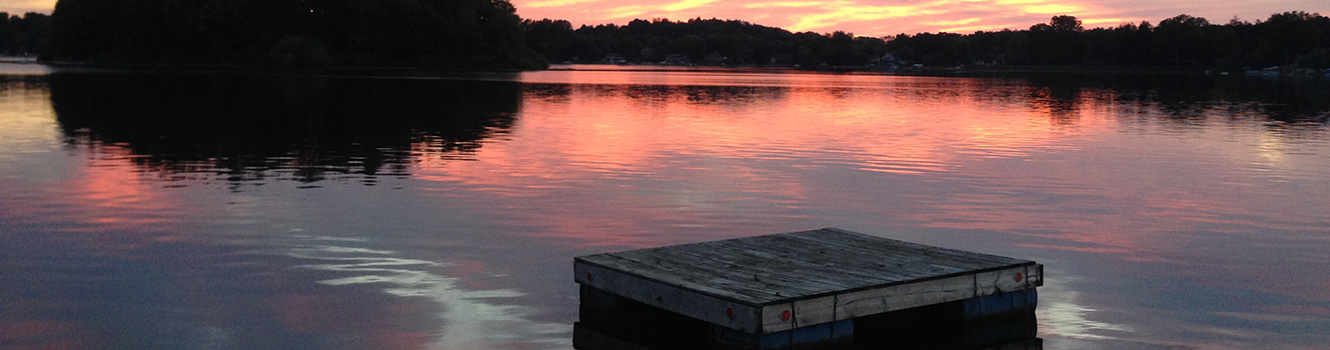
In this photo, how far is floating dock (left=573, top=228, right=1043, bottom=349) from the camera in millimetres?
10844

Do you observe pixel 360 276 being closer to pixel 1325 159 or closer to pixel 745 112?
pixel 1325 159

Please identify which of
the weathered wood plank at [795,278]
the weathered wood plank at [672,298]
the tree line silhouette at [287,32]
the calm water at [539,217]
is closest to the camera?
the weathered wood plank at [672,298]

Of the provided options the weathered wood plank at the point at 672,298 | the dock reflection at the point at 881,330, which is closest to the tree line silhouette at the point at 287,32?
the dock reflection at the point at 881,330

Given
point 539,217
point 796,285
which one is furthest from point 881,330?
point 539,217

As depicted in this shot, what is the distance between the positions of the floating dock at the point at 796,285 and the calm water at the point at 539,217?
603mm

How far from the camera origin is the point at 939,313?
12.7 meters

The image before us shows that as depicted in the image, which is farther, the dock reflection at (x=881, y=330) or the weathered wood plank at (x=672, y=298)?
the dock reflection at (x=881, y=330)

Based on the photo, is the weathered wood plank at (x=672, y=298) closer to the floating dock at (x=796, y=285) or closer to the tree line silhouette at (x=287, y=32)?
the floating dock at (x=796, y=285)

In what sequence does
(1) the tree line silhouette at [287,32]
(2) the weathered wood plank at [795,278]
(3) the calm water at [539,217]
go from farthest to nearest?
(1) the tree line silhouette at [287,32] → (3) the calm water at [539,217] → (2) the weathered wood plank at [795,278]

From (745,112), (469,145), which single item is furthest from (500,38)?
(469,145)

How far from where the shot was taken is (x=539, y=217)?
1989cm

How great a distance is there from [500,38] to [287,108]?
409ft

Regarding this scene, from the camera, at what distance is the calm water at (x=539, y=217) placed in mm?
12750

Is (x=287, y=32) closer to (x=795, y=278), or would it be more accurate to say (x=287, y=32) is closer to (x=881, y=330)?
(x=881, y=330)
